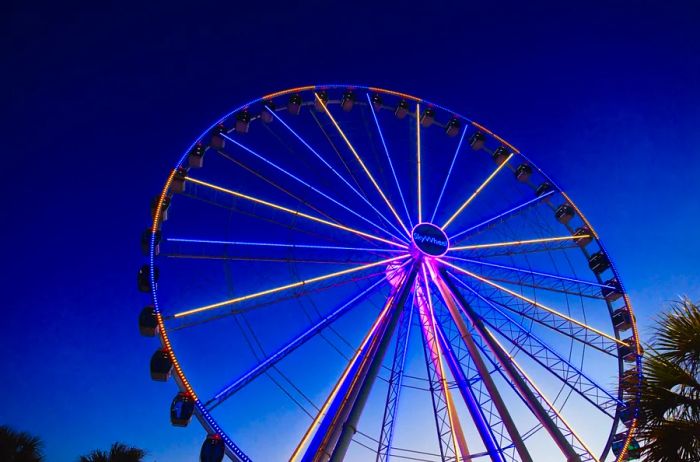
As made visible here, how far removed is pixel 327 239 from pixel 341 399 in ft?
14.6

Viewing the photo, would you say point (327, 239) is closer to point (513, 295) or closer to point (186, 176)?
point (186, 176)

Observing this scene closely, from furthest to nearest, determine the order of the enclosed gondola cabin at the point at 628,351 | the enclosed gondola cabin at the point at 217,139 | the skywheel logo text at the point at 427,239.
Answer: the enclosed gondola cabin at the point at 628,351 → the enclosed gondola cabin at the point at 217,139 → the skywheel logo text at the point at 427,239

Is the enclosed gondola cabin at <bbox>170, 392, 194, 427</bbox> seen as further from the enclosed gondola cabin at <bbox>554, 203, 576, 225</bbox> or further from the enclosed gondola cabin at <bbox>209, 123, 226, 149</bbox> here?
the enclosed gondola cabin at <bbox>554, 203, 576, 225</bbox>

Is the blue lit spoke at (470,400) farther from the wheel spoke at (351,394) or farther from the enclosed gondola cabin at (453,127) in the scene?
the enclosed gondola cabin at (453,127)

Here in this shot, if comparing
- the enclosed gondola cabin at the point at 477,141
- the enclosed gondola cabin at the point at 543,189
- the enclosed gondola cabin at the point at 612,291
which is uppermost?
the enclosed gondola cabin at the point at 477,141

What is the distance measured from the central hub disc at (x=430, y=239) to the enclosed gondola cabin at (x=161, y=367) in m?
7.29

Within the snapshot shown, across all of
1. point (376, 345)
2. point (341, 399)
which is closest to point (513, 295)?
point (376, 345)

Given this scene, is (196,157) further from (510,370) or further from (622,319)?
(622,319)

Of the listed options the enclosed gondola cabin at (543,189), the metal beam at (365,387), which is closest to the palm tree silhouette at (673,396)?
the metal beam at (365,387)

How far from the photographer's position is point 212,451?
9.48 m

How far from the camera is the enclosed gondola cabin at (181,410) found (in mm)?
9656

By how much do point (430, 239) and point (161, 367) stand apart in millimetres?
8139

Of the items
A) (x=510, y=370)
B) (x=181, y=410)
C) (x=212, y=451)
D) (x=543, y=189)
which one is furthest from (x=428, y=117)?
(x=212, y=451)

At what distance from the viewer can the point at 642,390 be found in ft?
17.3
